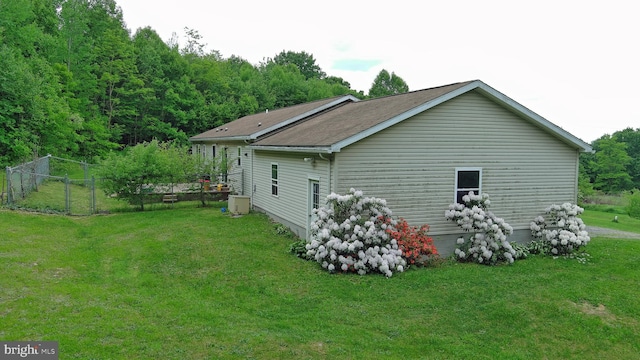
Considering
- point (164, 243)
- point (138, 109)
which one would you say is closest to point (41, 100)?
point (164, 243)

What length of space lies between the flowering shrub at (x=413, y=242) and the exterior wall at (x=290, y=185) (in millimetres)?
2037

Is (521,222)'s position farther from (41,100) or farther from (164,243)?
(41,100)

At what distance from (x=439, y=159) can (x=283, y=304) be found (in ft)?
20.1

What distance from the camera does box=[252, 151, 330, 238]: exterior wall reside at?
11.3 meters

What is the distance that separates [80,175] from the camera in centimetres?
2825

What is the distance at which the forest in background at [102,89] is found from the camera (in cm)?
2073

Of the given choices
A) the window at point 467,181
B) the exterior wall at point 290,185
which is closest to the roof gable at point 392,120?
the exterior wall at point 290,185

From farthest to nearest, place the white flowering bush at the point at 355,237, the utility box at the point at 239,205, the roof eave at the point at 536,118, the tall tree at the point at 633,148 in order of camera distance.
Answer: the tall tree at the point at 633,148 < the utility box at the point at 239,205 < the roof eave at the point at 536,118 < the white flowering bush at the point at 355,237

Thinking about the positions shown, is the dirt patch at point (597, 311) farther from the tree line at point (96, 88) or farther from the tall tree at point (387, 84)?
the tall tree at point (387, 84)

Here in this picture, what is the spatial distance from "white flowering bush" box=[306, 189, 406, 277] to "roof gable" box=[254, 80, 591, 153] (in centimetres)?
143

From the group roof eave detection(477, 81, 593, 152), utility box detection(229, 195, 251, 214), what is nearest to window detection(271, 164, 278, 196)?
utility box detection(229, 195, 251, 214)

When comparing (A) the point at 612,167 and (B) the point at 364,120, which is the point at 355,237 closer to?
(B) the point at 364,120

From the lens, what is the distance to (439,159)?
37.2ft

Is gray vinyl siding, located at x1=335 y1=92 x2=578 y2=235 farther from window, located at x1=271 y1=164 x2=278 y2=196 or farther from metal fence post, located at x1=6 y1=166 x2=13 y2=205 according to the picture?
metal fence post, located at x1=6 y1=166 x2=13 y2=205
